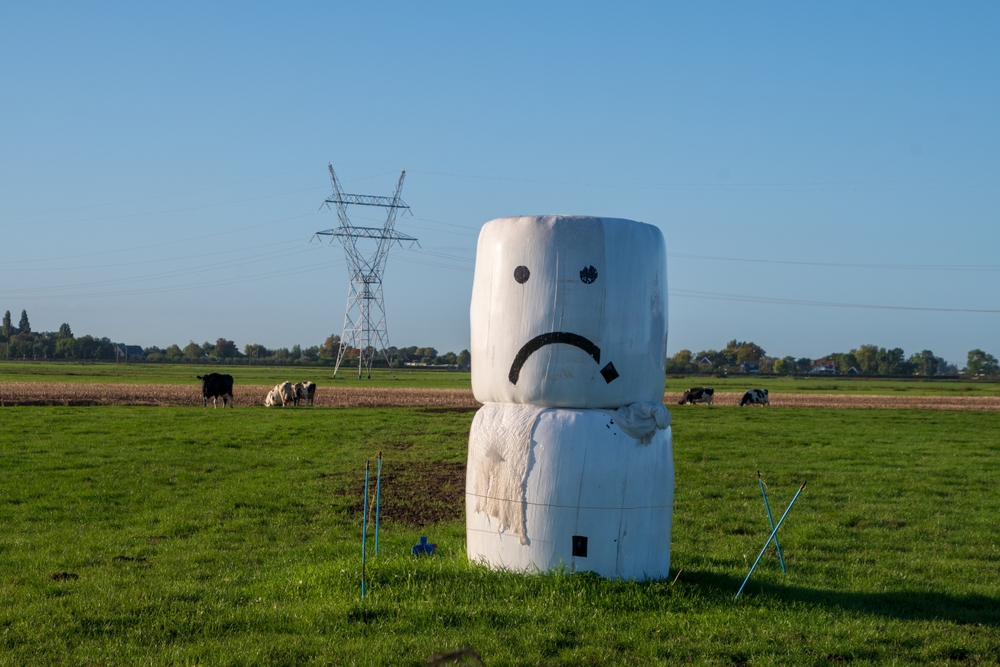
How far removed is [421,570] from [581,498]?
1782 mm

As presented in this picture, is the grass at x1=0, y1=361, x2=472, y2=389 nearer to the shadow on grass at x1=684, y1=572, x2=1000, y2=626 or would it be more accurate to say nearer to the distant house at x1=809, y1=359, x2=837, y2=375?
the shadow on grass at x1=684, y1=572, x2=1000, y2=626

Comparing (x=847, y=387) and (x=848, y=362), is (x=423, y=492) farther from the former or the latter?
(x=848, y=362)

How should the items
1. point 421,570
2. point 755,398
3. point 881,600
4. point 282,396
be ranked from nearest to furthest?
point 421,570, point 881,600, point 282,396, point 755,398

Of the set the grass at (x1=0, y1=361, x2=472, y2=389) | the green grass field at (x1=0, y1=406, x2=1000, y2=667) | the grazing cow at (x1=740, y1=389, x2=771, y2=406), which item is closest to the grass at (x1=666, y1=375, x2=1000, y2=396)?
the grazing cow at (x1=740, y1=389, x2=771, y2=406)

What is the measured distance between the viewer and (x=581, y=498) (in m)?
7.94

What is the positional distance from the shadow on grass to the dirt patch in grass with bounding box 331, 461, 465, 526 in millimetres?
5704

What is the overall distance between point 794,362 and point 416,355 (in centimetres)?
7411

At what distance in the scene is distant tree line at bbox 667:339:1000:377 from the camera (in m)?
169

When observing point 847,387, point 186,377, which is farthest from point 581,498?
point 847,387

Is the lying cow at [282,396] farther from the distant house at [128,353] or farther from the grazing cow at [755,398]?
the distant house at [128,353]

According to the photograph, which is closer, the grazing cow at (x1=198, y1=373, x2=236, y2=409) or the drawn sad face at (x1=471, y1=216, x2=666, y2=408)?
the drawn sad face at (x1=471, y1=216, x2=666, y2=408)

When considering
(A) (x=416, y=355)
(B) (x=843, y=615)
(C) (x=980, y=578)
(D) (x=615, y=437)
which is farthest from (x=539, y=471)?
(A) (x=416, y=355)

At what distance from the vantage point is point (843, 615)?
8.04 metres

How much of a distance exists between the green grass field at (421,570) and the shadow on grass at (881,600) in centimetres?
4
